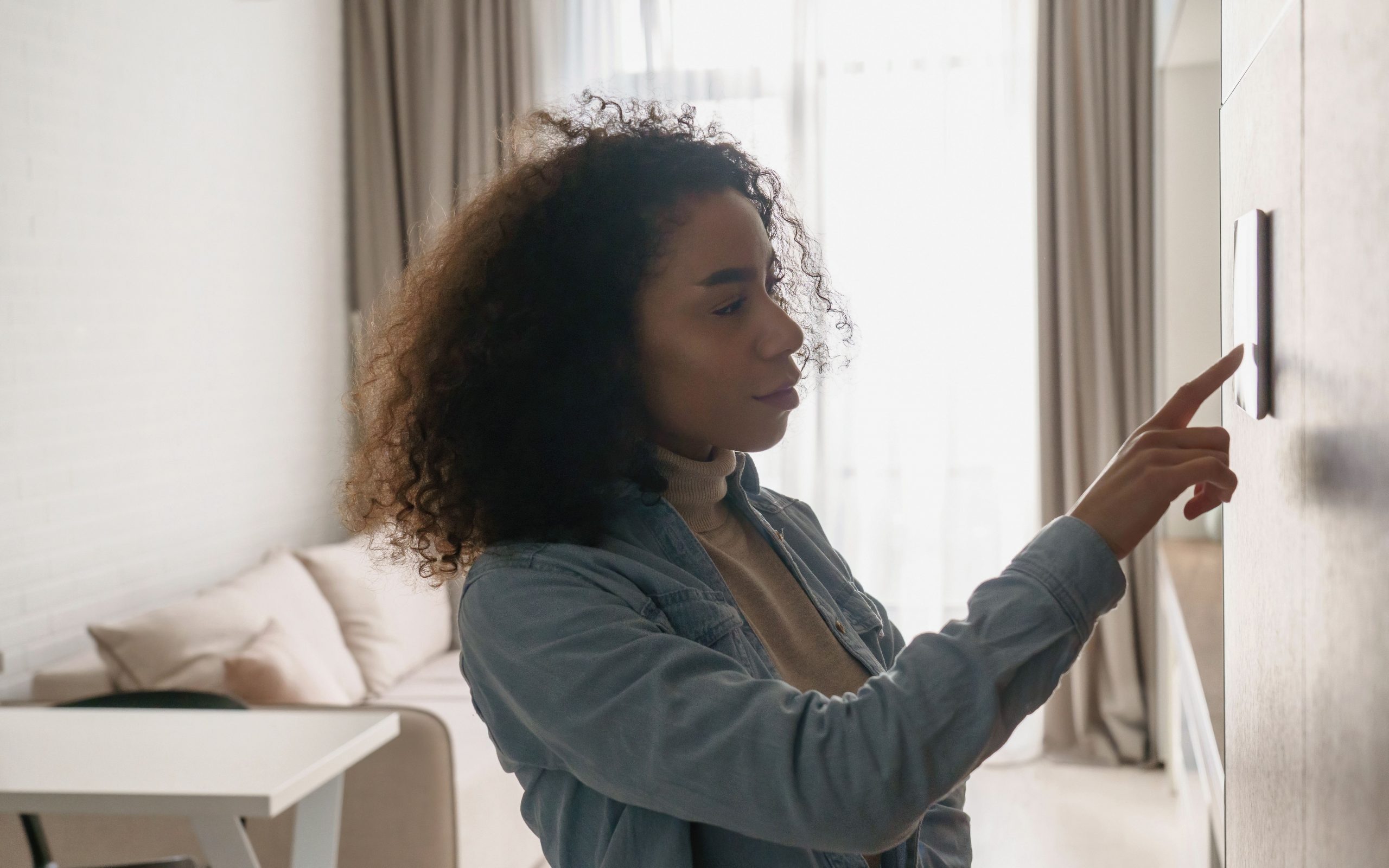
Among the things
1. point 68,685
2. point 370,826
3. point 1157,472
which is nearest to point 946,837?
point 1157,472

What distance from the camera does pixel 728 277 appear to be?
1004 mm

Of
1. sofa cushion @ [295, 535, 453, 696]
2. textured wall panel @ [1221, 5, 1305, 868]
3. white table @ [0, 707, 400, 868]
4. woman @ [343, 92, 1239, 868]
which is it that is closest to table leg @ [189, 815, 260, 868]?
white table @ [0, 707, 400, 868]

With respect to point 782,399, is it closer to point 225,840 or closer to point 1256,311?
point 1256,311

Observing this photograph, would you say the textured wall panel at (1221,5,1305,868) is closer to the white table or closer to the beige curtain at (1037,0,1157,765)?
the white table

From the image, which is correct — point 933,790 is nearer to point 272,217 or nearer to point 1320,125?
point 1320,125

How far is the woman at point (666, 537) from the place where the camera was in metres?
0.77

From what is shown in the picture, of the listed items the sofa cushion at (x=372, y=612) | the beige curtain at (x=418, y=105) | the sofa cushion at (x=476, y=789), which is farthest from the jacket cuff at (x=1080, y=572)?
the beige curtain at (x=418, y=105)

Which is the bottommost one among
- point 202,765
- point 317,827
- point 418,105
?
point 317,827

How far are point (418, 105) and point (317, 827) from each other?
10.3 feet

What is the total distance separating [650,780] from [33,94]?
271 cm

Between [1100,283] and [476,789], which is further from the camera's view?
[1100,283]

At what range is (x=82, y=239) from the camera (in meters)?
2.97

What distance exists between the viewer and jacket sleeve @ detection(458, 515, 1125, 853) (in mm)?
754

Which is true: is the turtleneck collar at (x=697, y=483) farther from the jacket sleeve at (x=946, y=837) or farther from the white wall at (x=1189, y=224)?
the white wall at (x=1189, y=224)
